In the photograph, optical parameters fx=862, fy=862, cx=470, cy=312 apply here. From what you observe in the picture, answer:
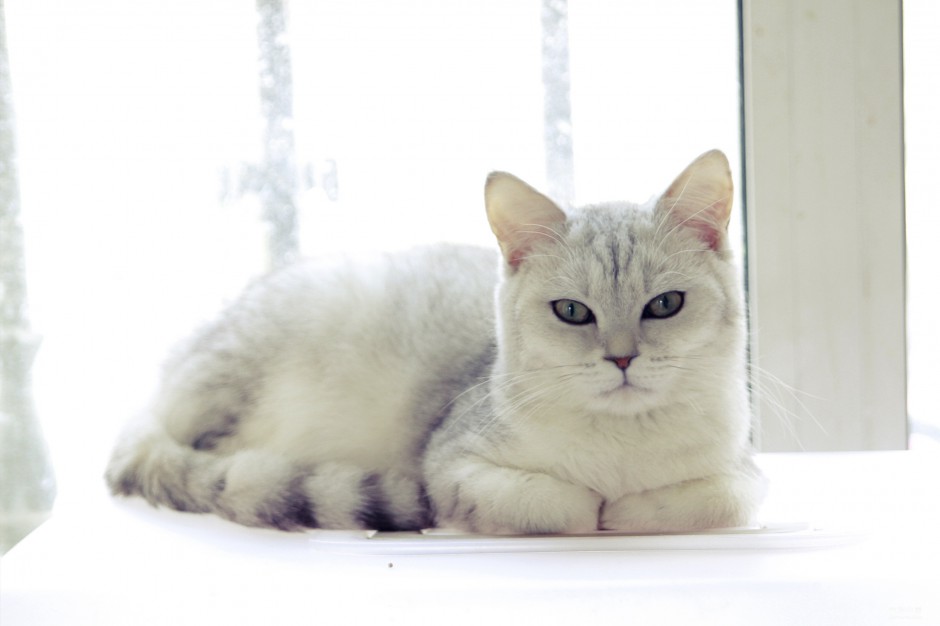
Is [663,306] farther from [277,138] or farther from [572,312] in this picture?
[277,138]

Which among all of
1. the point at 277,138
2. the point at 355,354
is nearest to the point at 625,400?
the point at 355,354

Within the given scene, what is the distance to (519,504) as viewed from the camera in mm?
1188

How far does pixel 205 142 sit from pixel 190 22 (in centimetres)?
26

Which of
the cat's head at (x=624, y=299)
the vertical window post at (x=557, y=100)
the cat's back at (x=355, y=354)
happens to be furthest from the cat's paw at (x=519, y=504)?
the vertical window post at (x=557, y=100)

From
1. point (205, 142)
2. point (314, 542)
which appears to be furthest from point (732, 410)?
point (205, 142)

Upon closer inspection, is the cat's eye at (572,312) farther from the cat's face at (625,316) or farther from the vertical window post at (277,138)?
the vertical window post at (277,138)

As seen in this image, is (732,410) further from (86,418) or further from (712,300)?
(86,418)

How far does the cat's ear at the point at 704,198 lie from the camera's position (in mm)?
1197

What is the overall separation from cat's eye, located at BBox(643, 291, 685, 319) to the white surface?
1.00 ft

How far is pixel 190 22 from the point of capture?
6.24ft

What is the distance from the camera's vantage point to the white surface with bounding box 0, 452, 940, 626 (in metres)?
1.03

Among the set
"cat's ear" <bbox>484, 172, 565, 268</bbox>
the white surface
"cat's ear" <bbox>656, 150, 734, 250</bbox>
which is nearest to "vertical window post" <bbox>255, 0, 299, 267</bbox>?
"cat's ear" <bbox>484, 172, 565, 268</bbox>

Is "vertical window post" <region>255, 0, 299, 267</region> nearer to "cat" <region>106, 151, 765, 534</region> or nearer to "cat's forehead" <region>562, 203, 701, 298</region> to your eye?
"cat" <region>106, 151, 765, 534</region>

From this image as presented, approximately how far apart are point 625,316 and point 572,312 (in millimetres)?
85
